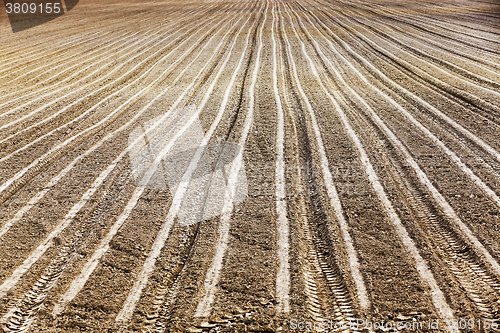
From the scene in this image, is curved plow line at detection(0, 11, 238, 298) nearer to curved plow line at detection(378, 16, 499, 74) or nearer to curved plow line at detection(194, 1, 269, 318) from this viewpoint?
curved plow line at detection(194, 1, 269, 318)

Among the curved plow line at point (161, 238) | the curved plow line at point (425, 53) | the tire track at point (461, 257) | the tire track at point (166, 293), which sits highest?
the curved plow line at point (425, 53)

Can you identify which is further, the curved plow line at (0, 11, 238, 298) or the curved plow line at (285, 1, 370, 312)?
the curved plow line at (0, 11, 238, 298)

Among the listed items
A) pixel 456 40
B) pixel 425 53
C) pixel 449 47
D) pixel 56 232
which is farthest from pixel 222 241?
pixel 456 40

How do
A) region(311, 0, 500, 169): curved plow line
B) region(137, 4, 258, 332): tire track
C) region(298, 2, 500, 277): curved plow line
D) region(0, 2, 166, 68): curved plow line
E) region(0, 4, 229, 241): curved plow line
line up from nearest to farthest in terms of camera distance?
region(137, 4, 258, 332): tire track < region(298, 2, 500, 277): curved plow line < region(0, 4, 229, 241): curved plow line < region(311, 0, 500, 169): curved plow line < region(0, 2, 166, 68): curved plow line

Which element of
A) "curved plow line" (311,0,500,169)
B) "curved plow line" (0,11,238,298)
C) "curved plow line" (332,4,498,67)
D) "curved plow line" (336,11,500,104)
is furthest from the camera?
"curved plow line" (332,4,498,67)

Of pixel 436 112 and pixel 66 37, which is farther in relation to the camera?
pixel 66 37

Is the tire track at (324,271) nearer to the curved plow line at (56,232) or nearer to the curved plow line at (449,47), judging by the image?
the curved plow line at (56,232)

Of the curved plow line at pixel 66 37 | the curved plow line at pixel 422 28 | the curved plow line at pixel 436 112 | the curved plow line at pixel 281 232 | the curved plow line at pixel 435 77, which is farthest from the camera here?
the curved plow line at pixel 66 37

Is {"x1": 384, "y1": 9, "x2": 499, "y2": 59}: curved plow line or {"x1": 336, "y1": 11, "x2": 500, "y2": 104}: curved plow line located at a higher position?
{"x1": 384, "y1": 9, "x2": 499, "y2": 59}: curved plow line

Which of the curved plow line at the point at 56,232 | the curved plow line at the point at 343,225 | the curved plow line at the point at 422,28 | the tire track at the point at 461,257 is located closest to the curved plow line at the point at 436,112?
the tire track at the point at 461,257

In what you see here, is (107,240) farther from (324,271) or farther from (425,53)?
(425,53)

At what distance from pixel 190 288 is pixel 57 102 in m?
8.08

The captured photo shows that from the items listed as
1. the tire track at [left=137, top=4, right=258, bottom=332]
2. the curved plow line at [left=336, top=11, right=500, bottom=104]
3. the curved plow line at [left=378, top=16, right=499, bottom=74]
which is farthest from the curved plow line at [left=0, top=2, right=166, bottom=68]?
the curved plow line at [left=378, top=16, right=499, bottom=74]

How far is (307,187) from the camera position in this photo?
227 inches
